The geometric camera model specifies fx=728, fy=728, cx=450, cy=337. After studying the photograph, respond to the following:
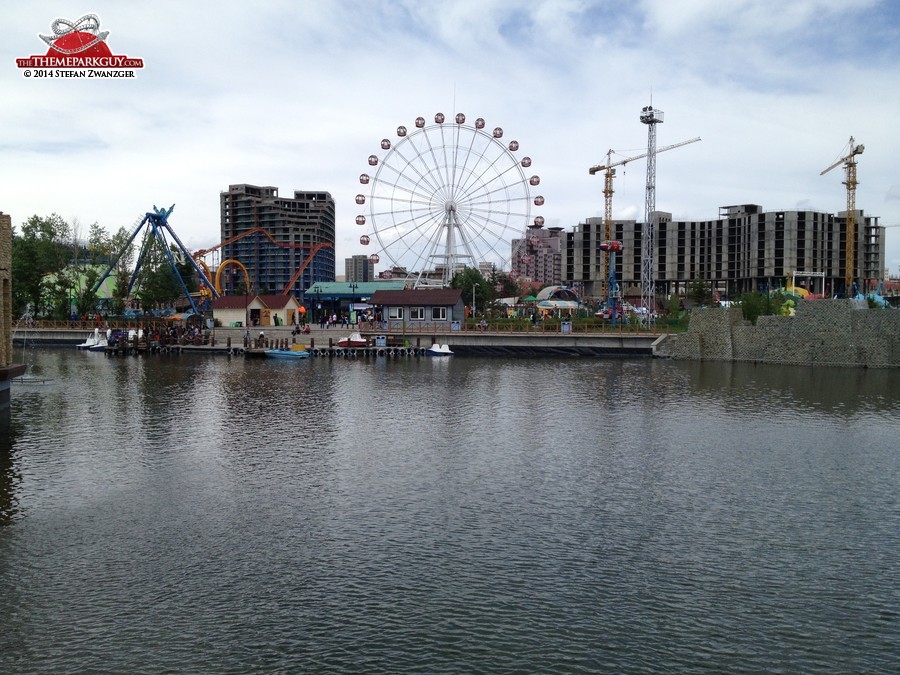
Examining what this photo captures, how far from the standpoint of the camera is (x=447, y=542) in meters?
16.8

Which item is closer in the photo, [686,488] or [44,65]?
[686,488]

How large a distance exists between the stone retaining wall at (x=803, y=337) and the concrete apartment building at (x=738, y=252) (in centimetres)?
9845

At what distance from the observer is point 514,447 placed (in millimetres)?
26906

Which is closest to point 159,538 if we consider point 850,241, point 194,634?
point 194,634

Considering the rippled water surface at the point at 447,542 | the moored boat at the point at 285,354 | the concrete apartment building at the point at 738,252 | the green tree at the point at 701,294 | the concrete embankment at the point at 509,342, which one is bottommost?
the rippled water surface at the point at 447,542

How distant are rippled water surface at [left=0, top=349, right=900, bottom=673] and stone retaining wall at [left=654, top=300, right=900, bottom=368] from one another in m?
29.9

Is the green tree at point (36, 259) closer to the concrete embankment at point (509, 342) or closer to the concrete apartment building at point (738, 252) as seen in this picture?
the concrete embankment at point (509, 342)

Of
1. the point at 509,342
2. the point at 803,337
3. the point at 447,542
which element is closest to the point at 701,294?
the point at 509,342

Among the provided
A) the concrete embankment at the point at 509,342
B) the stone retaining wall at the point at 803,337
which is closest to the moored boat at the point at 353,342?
the concrete embankment at the point at 509,342

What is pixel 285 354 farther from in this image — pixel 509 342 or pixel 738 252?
pixel 738 252

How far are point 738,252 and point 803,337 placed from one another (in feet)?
408

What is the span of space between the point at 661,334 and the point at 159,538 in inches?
2447

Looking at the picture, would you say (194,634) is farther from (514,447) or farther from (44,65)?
(44,65)

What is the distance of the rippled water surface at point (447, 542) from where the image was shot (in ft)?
40.1
